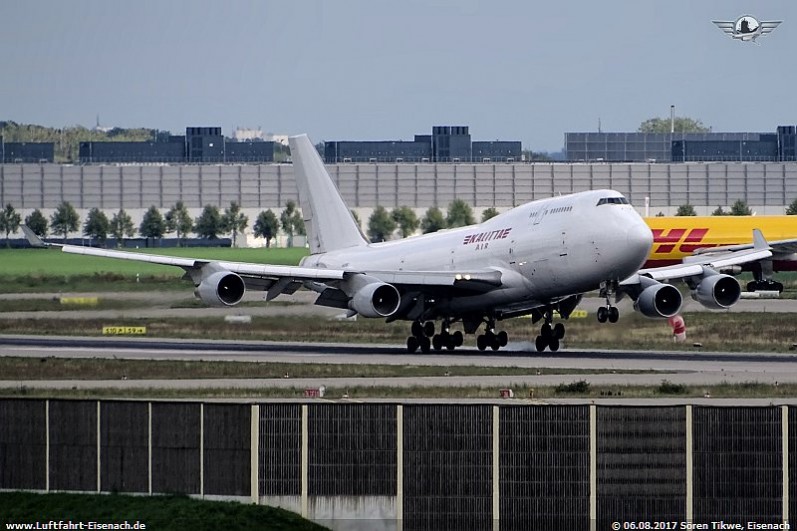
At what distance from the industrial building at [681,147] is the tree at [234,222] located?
153ft

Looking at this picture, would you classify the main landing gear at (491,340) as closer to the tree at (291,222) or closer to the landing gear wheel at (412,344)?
the landing gear wheel at (412,344)

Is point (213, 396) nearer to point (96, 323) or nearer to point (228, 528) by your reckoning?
point (228, 528)

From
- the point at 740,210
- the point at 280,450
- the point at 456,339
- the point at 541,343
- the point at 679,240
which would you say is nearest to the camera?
the point at 280,450

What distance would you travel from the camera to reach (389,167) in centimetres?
15438

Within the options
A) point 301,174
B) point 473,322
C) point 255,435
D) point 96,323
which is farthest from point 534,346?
point 255,435

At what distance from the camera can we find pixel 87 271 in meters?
94.1

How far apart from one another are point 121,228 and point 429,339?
9298 centimetres

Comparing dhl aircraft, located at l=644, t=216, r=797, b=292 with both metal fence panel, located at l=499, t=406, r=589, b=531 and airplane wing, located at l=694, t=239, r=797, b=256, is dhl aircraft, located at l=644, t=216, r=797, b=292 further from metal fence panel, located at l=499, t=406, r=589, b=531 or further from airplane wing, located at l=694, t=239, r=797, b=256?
metal fence panel, located at l=499, t=406, r=589, b=531

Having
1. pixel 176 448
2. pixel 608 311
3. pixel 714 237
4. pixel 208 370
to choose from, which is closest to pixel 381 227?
pixel 714 237

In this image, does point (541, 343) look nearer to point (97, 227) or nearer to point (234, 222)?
point (97, 227)

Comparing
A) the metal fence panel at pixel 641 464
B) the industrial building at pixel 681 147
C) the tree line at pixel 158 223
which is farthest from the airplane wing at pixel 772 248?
the industrial building at pixel 681 147

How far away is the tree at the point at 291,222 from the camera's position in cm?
14338

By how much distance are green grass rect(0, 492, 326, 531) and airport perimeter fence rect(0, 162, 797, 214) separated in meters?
114

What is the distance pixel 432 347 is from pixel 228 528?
33.6 metres
